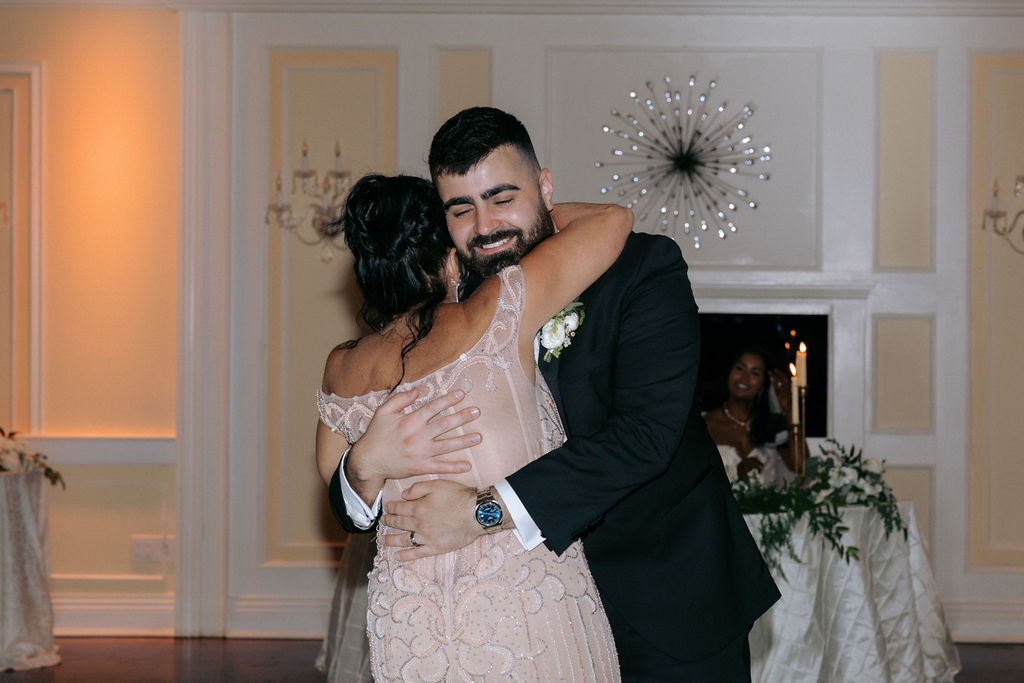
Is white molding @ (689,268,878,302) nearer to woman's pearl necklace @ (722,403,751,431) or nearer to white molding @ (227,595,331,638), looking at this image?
woman's pearl necklace @ (722,403,751,431)

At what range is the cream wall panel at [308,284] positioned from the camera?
5770 mm

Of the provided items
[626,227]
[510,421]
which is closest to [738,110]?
[626,227]

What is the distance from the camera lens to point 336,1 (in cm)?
568

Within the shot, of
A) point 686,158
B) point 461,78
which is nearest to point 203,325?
point 461,78

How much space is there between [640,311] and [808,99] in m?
4.06

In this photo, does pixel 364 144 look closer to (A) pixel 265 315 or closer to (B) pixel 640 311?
(A) pixel 265 315

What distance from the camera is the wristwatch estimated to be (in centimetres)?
187

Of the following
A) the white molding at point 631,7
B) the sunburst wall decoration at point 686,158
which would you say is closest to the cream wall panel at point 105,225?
the white molding at point 631,7

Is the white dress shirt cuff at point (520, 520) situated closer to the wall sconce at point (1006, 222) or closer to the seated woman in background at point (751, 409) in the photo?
the seated woman in background at point (751, 409)

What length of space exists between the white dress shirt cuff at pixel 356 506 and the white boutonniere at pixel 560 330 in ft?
1.40

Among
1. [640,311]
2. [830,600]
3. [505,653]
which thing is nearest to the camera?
[505,653]

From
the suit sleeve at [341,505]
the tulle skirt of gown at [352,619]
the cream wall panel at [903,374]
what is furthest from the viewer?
the cream wall panel at [903,374]

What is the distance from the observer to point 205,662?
17.0 ft

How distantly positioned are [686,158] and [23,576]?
3.78m
